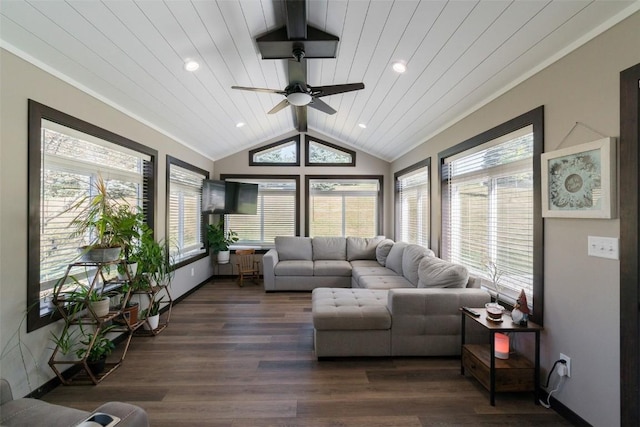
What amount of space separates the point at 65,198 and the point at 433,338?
347cm

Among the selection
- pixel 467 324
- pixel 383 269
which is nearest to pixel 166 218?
pixel 383 269

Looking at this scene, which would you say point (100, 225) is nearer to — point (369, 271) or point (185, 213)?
point (185, 213)

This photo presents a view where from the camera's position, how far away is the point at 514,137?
2354mm

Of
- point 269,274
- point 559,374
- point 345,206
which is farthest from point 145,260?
point 345,206

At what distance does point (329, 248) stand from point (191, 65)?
381 centimetres

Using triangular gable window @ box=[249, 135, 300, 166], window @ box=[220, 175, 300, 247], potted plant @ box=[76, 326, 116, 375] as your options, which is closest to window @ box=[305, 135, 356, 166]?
triangular gable window @ box=[249, 135, 300, 166]

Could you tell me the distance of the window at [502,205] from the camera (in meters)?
2.10

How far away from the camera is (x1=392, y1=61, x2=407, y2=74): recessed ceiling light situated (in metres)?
2.50

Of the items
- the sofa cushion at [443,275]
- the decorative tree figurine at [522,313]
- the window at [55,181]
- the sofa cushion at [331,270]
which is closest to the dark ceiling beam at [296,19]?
the window at [55,181]

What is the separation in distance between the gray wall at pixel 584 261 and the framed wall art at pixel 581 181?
63mm

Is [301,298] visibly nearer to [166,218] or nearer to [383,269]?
[383,269]

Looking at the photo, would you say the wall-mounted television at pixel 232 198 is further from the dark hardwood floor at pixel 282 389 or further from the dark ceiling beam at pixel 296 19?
the dark ceiling beam at pixel 296 19

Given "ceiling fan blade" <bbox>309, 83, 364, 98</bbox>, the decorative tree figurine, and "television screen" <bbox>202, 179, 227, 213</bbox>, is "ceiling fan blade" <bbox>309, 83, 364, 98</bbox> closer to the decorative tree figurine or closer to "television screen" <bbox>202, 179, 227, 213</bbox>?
the decorative tree figurine

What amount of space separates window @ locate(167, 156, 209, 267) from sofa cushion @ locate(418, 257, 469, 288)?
3457 mm
